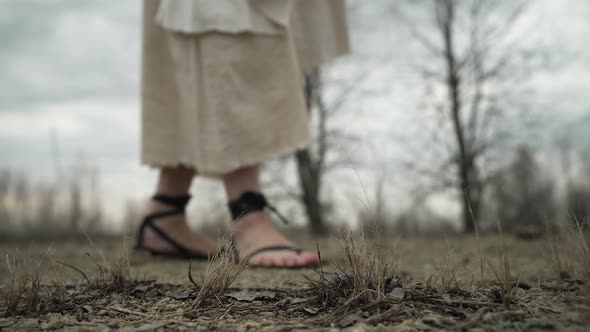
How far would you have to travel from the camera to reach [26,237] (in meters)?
4.12

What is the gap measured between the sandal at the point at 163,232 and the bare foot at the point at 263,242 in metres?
0.31

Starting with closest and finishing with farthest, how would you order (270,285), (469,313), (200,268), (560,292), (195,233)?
(469,313) → (560,292) → (270,285) → (200,268) → (195,233)

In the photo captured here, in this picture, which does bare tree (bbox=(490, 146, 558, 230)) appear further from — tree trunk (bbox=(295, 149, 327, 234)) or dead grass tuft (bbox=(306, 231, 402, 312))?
dead grass tuft (bbox=(306, 231, 402, 312))

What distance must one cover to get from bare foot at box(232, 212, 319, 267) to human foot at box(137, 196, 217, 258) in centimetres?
28

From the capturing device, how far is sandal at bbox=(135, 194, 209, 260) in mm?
2156

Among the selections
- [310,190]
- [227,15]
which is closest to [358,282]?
[227,15]

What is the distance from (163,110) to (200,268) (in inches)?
27.6

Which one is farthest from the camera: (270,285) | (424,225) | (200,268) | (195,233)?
(424,225)

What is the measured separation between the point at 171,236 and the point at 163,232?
38mm

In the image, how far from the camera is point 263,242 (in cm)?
186

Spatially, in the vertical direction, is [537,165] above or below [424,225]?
above

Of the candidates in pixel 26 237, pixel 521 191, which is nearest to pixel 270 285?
pixel 26 237

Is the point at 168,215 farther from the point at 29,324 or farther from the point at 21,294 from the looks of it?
the point at 29,324

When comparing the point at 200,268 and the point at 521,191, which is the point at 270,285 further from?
the point at 521,191
